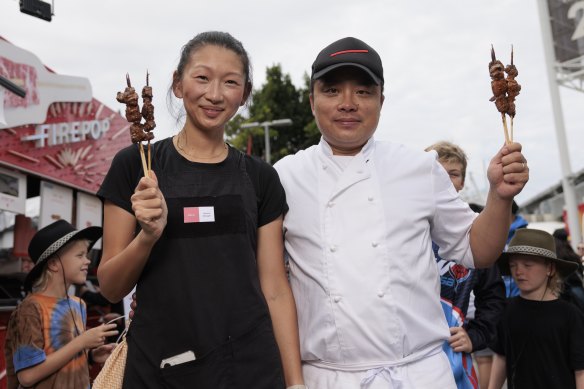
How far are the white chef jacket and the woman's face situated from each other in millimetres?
500

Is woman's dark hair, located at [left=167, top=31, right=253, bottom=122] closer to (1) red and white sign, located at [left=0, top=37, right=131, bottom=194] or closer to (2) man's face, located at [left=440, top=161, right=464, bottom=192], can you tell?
(2) man's face, located at [left=440, top=161, right=464, bottom=192]

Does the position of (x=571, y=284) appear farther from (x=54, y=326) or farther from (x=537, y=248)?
(x=54, y=326)

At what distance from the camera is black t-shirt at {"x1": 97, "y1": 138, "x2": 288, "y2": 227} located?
2.04 metres

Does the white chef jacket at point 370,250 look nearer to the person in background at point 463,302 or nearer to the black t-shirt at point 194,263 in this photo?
the black t-shirt at point 194,263

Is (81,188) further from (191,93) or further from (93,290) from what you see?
(191,93)

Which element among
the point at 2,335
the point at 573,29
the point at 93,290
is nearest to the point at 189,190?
the point at 2,335

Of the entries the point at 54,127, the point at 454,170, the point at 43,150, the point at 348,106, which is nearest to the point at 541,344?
the point at 454,170

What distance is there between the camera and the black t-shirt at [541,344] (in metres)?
3.80

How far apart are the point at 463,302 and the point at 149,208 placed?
246 centimetres

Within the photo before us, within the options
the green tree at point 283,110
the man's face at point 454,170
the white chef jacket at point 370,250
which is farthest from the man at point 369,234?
the green tree at point 283,110

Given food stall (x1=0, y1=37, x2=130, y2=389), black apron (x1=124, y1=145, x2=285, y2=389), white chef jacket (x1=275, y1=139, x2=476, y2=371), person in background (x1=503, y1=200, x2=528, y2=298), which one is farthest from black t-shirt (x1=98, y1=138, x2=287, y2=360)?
food stall (x1=0, y1=37, x2=130, y2=389)

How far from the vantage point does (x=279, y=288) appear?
2.27m

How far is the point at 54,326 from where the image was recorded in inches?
159

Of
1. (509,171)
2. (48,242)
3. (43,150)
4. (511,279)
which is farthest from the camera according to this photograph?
(43,150)
